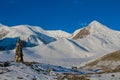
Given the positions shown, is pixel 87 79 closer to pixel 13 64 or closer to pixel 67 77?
pixel 67 77

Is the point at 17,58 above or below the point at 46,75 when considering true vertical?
above

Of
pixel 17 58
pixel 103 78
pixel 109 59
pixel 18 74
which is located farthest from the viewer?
pixel 109 59

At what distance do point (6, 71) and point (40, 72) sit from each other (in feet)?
15.9

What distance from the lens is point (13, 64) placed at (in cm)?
4319

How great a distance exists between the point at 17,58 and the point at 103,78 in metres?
16.1

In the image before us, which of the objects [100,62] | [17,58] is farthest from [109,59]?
[17,58]

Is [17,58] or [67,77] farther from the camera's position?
[17,58]

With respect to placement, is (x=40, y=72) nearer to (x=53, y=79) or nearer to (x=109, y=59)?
(x=53, y=79)

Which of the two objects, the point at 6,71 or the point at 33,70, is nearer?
the point at 6,71

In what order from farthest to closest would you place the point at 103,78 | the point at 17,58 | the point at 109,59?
the point at 109,59 → the point at 17,58 → the point at 103,78

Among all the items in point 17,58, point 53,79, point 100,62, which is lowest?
point 53,79

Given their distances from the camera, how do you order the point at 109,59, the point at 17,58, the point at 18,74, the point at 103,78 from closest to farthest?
the point at 18,74 < the point at 103,78 < the point at 17,58 < the point at 109,59

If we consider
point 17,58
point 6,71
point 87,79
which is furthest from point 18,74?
point 17,58

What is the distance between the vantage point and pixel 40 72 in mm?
42125
